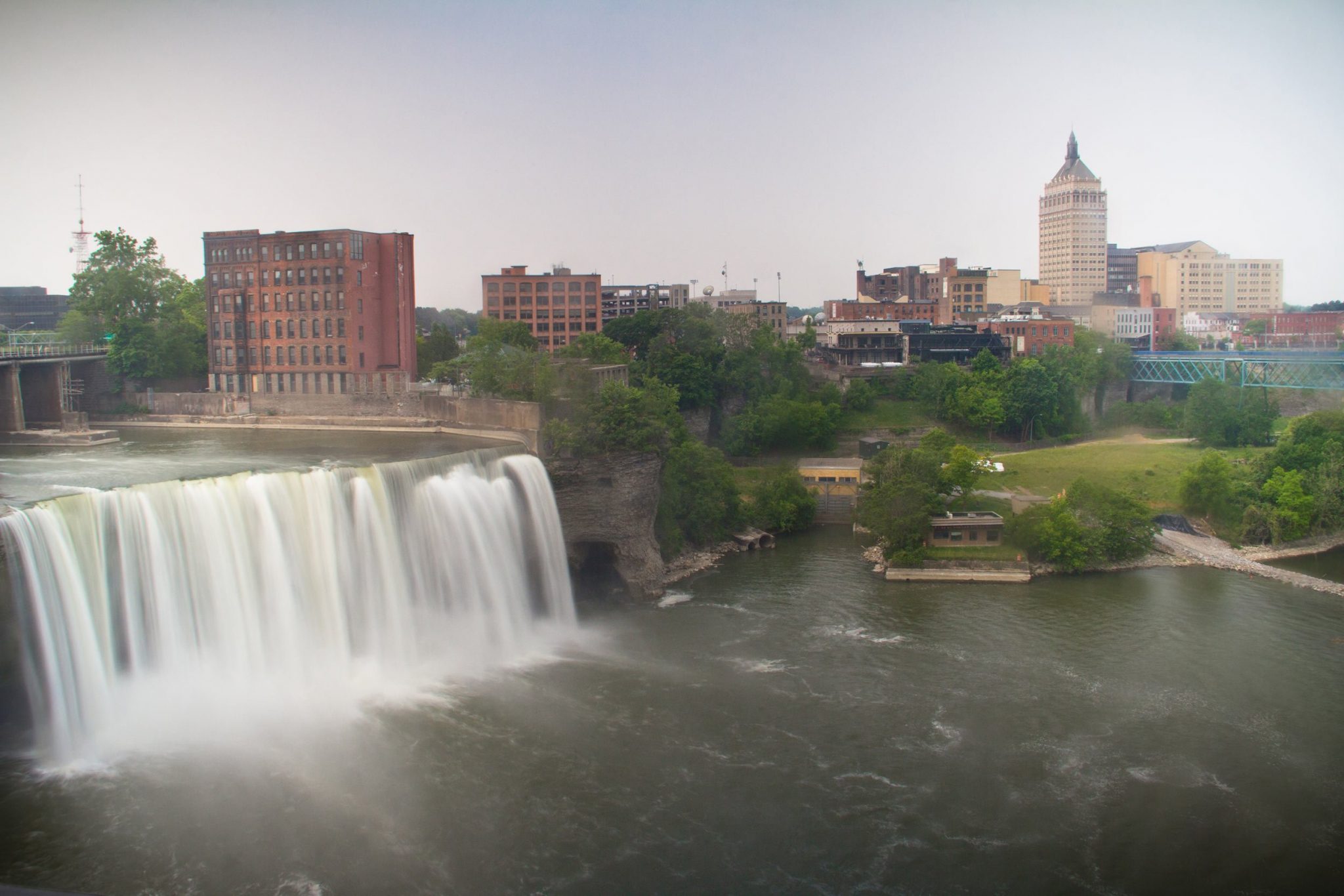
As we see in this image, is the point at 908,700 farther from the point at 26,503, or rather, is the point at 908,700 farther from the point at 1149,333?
the point at 1149,333

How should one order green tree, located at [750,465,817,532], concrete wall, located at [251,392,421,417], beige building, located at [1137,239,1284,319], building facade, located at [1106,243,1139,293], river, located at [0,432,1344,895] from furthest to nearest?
building facade, located at [1106,243,1139,293], beige building, located at [1137,239,1284,319], green tree, located at [750,465,817,532], concrete wall, located at [251,392,421,417], river, located at [0,432,1344,895]

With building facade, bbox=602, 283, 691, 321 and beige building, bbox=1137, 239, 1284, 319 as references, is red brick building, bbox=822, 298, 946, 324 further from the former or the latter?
beige building, bbox=1137, 239, 1284, 319

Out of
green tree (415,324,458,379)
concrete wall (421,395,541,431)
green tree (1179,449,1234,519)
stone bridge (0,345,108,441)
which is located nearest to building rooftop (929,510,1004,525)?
green tree (1179,449,1234,519)

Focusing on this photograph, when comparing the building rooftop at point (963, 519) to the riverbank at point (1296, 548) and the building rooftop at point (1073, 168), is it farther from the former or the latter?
the building rooftop at point (1073, 168)

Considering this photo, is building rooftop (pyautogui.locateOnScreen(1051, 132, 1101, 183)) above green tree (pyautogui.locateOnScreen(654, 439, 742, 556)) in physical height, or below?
above

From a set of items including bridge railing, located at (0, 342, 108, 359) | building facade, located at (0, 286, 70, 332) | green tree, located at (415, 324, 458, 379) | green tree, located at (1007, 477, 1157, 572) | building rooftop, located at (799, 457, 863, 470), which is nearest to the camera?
bridge railing, located at (0, 342, 108, 359)

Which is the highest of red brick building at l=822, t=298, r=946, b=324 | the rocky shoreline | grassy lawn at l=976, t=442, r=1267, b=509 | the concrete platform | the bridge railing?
red brick building at l=822, t=298, r=946, b=324

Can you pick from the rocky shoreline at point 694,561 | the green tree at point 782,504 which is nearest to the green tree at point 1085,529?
the green tree at point 782,504
